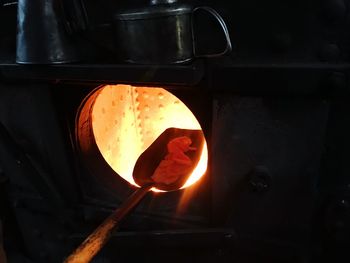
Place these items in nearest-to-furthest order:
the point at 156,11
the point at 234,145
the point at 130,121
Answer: the point at 156,11, the point at 234,145, the point at 130,121

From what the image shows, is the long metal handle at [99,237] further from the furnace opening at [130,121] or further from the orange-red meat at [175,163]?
the furnace opening at [130,121]

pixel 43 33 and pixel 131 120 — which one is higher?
pixel 43 33

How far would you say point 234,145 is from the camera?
1126 millimetres

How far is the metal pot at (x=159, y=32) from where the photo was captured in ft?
2.91

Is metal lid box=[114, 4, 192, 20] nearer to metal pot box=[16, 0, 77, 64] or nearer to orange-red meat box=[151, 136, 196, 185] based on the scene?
metal pot box=[16, 0, 77, 64]

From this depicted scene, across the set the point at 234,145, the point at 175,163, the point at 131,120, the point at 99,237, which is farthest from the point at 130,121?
the point at 99,237

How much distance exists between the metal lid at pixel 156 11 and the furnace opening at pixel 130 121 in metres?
0.64

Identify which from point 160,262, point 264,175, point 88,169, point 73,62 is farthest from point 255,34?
point 160,262

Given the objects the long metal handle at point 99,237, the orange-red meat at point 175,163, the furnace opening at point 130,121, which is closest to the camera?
the long metal handle at point 99,237

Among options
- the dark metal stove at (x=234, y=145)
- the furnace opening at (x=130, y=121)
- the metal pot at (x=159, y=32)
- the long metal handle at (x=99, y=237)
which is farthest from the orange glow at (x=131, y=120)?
the metal pot at (x=159, y=32)

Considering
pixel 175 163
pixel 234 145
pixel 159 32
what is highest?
pixel 159 32

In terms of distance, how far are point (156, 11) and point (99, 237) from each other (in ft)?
1.94

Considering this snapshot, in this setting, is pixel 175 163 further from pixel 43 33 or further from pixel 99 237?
pixel 43 33

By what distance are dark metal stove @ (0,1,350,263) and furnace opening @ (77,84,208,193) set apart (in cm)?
20
